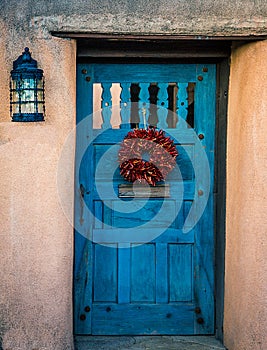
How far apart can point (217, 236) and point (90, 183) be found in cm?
111

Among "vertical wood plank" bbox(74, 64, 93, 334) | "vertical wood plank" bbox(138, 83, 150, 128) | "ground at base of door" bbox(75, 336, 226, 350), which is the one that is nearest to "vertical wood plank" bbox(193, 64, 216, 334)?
"ground at base of door" bbox(75, 336, 226, 350)

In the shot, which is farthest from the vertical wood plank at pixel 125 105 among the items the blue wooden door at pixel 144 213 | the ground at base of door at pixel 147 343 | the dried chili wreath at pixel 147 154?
the ground at base of door at pixel 147 343

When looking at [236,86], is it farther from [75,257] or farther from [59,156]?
[75,257]

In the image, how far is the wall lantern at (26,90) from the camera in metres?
4.82

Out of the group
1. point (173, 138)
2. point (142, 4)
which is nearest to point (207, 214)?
point (173, 138)

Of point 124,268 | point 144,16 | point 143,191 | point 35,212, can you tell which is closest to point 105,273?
point 124,268

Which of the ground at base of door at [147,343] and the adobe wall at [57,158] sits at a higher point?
the adobe wall at [57,158]

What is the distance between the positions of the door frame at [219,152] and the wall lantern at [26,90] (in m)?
0.66

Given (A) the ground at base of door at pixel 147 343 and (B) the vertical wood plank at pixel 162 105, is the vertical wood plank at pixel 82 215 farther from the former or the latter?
(B) the vertical wood plank at pixel 162 105

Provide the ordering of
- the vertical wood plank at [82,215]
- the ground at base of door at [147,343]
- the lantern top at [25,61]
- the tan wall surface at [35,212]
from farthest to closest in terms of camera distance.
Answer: the vertical wood plank at [82,215] → the ground at base of door at [147,343] → the tan wall surface at [35,212] → the lantern top at [25,61]

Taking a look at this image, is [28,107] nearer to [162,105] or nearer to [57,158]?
[57,158]

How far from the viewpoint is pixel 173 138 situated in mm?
5539

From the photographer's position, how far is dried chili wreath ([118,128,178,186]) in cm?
538

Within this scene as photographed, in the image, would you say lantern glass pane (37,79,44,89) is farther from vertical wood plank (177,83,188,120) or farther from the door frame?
vertical wood plank (177,83,188,120)
